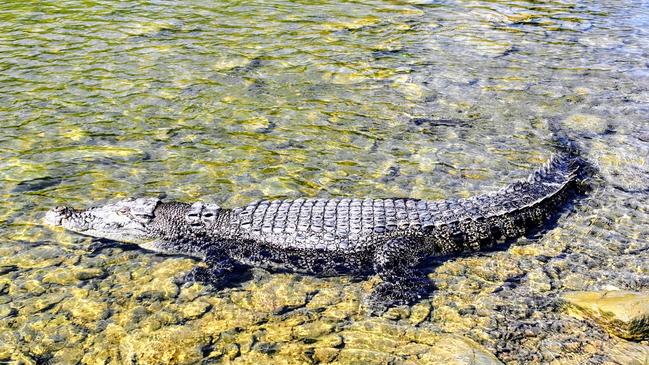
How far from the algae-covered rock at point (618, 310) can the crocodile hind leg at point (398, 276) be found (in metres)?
1.08

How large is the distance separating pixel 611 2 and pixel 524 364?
10516 millimetres

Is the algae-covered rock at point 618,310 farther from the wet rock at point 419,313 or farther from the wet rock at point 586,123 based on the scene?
the wet rock at point 586,123

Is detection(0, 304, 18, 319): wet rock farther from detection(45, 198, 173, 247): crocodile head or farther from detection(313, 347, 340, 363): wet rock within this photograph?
detection(313, 347, 340, 363): wet rock

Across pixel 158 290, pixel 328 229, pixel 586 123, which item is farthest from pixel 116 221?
pixel 586 123

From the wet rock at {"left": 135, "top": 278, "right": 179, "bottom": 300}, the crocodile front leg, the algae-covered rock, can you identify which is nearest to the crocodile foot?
the algae-covered rock

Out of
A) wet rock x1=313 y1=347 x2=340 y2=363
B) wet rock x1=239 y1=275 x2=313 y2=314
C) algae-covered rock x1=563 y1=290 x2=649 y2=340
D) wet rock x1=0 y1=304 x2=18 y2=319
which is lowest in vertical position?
wet rock x1=239 y1=275 x2=313 y2=314

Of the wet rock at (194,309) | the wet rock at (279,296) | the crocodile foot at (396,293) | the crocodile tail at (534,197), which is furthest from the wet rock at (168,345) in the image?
the crocodile tail at (534,197)

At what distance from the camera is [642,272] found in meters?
4.96

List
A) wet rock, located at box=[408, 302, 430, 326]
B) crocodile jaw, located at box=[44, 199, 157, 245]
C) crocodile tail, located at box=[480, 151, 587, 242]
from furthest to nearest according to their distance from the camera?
1. crocodile jaw, located at box=[44, 199, 157, 245]
2. crocodile tail, located at box=[480, 151, 587, 242]
3. wet rock, located at box=[408, 302, 430, 326]

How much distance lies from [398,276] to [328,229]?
0.70 m

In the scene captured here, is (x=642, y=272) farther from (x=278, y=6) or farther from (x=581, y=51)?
(x=278, y=6)

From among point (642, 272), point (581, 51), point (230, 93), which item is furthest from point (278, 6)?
point (642, 272)

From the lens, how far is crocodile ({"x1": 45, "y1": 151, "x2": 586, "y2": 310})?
513cm

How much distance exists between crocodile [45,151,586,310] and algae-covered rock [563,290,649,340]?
3.33ft
